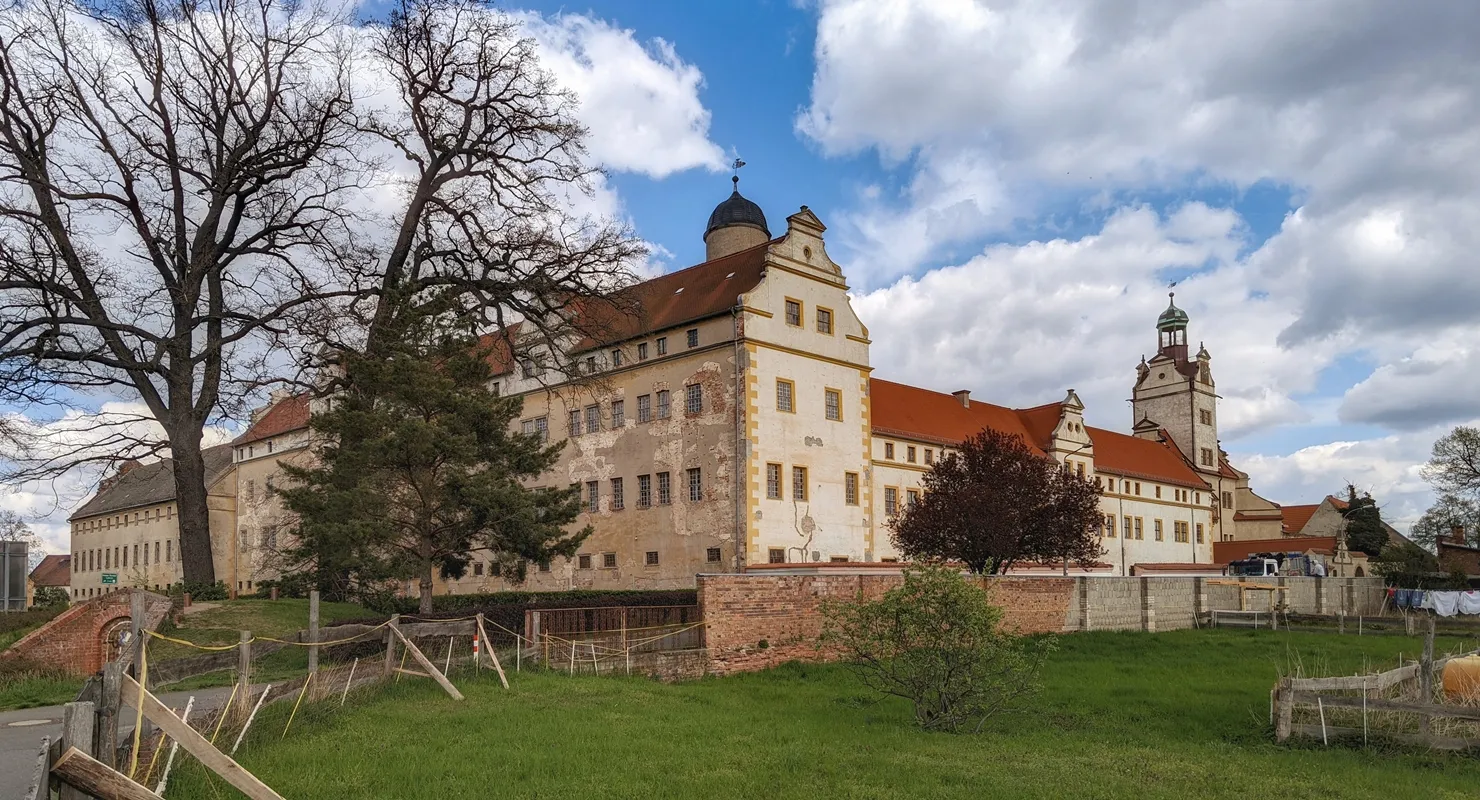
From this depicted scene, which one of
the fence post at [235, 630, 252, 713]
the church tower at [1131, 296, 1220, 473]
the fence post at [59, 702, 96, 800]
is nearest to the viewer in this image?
the fence post at [59, 702, 96, 800]

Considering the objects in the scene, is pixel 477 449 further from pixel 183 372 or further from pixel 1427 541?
pixel 1427 541

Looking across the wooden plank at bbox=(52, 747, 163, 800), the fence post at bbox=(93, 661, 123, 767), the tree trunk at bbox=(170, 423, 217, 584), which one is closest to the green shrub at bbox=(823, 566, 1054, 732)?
the fence post at bbox=(93, 661, 123, 767)

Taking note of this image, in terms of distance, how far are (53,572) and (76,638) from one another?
345 feet

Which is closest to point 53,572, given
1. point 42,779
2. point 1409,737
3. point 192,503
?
point 192,503

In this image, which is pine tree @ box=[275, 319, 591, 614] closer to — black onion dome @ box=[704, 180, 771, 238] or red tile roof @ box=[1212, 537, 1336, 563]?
black onion dome @ box=[704, 180, 771, 238]

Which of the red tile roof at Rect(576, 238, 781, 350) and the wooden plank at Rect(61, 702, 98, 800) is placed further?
the red tile roof at Rect(576, 238, 781, 350)

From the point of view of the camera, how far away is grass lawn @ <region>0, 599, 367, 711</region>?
59.0ft

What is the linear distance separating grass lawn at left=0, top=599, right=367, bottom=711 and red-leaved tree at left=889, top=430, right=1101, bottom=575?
18.9m

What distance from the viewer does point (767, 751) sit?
39.7 ft

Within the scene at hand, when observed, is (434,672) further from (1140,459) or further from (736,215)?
(1140,459)

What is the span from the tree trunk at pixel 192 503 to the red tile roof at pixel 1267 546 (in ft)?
214

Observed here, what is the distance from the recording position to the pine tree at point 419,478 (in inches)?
897

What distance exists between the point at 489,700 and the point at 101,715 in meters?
7.41

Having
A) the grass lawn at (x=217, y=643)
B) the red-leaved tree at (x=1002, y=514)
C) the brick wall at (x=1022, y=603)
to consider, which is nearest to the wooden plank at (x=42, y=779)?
the grass lawn at (x=217, y=643)
